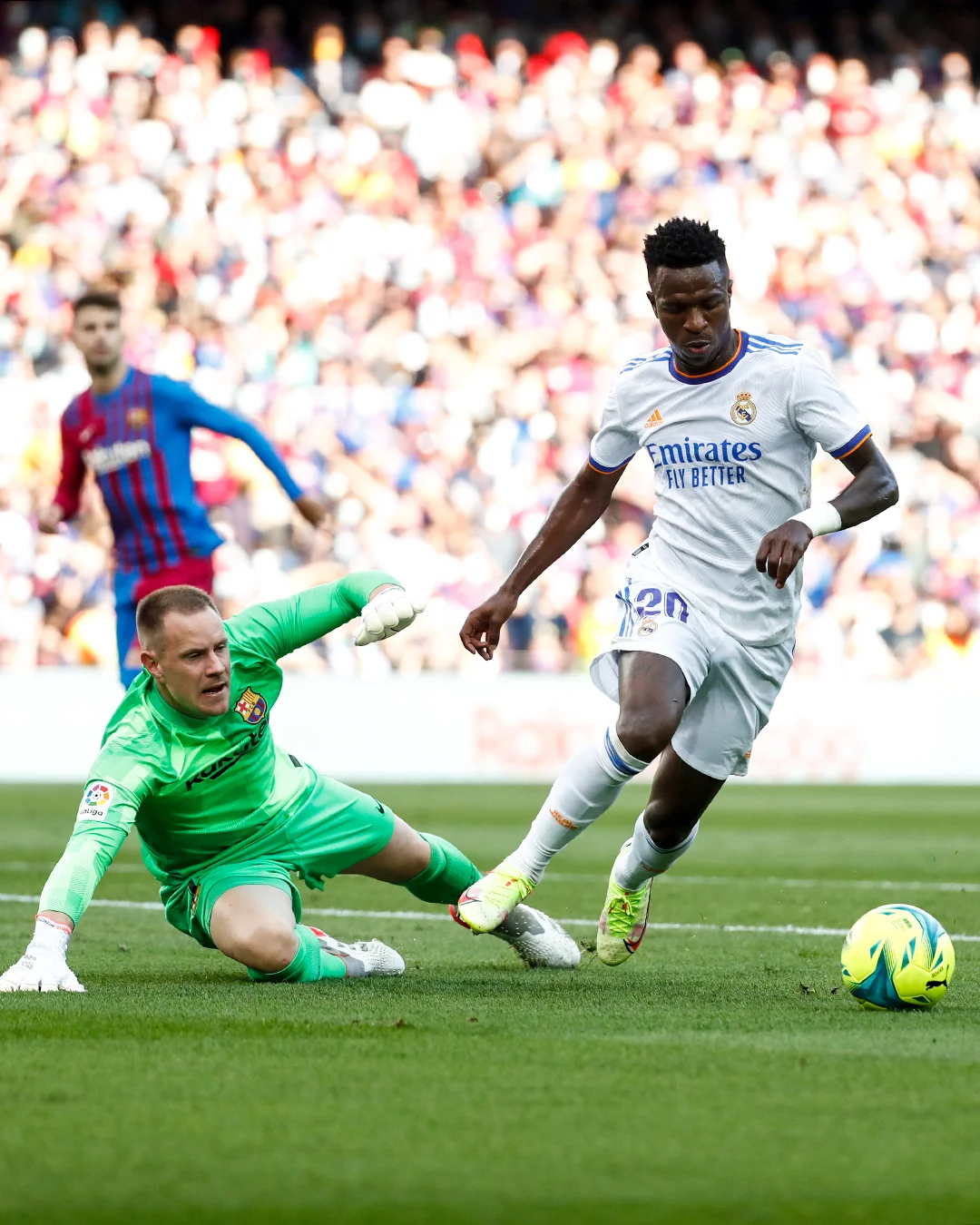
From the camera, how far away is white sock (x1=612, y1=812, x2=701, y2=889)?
5.84 metres

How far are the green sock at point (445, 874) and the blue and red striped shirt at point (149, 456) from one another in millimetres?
2968

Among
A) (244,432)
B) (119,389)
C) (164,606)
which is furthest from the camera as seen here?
(119,389)

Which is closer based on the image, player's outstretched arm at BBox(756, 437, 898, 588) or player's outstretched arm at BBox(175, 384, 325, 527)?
player's outstretched arm at BBox(756, 437, 898, 588)

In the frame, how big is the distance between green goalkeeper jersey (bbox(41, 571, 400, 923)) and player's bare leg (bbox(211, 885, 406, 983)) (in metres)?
0.24

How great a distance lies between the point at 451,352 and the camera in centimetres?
1816

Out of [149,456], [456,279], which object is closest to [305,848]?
[149,456]

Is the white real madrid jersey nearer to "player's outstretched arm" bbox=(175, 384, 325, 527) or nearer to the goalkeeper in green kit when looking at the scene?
the goalkeeper in green kit

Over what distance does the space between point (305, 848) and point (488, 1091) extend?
215cm

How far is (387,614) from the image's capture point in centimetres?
502

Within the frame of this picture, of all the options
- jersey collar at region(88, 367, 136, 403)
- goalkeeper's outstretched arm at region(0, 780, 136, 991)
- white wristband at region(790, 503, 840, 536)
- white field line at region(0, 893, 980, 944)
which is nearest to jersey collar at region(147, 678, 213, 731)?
goalkeeper's outstretched arm at region(0, 780, 136, 991)

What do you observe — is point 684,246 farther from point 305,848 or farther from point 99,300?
point 99,300

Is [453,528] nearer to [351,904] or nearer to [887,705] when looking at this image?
[887,705]

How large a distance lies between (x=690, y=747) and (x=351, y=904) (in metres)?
2.64

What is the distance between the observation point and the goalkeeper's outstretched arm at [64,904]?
4801 mm
